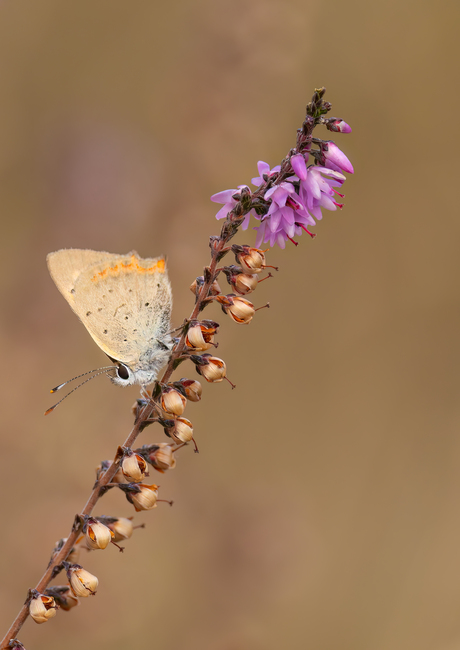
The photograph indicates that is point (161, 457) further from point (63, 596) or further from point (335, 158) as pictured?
point (335, 158)

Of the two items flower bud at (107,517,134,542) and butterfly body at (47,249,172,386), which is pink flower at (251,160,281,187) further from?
flower bud at (107,517,134,542)

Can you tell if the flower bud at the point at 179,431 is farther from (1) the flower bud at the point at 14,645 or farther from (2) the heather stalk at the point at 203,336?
(1) the flower bud at the point at 14,645

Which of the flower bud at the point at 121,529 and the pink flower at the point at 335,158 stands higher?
the pink flower at the point at 335,158

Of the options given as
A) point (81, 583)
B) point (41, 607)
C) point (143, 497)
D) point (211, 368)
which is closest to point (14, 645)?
point (41, 607)

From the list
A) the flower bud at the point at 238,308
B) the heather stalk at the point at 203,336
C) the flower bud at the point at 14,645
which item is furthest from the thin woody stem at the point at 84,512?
the flower bud at the point at 238,308

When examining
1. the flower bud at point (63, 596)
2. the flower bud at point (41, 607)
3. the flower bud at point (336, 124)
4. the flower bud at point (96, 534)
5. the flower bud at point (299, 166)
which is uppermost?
the flower bud at point (336, 124)

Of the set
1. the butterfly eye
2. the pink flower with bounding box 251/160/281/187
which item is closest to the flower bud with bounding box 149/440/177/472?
the butterfly eye
